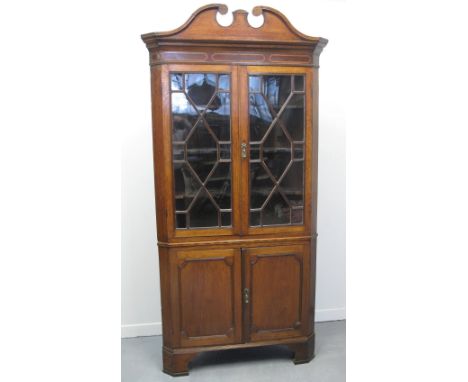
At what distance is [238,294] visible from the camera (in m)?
2.51

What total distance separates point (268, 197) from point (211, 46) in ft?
2.92

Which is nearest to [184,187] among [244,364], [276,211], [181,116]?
[181,116]

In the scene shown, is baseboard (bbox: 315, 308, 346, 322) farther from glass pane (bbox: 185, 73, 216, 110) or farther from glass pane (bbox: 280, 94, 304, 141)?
glass pane (bbox: 185, 73, 216, 110)

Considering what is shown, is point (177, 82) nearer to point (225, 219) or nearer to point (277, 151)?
point (277, 151)

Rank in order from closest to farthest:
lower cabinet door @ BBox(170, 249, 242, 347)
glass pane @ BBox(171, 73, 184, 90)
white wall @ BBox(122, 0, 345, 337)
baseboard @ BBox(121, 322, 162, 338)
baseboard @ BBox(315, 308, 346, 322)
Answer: glass pane @ BBox(171, 73, 184, 90)
lower cabinet door @ BBox(170, 249, 242, 347)
white wall @ BBox(122, 0, 345, 337)
baseboard @ BBox(121, 322, 162, 338)
baseboard @ BBox(315, 308, 346, 322)

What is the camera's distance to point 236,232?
8.15ft

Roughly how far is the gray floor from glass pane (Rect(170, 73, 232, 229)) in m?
0.89

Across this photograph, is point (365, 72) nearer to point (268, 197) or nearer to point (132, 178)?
point (268, 197)

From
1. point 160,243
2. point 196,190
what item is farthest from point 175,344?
point 196,190

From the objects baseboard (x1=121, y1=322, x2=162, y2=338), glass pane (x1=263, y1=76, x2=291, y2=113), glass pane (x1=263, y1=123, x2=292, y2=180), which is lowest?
baseboard (x1=121, y1=322, x2=162, y2=338)

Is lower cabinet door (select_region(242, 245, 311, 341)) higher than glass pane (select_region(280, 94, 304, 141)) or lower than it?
lower

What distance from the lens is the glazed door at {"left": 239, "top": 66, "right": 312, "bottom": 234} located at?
7.97 feet

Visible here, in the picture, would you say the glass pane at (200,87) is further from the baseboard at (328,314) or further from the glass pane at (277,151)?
the baseboard at (328,314)

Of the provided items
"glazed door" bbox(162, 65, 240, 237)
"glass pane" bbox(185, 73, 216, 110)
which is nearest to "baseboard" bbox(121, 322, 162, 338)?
"glazed door" bbox(162, 65, 240, 237)
